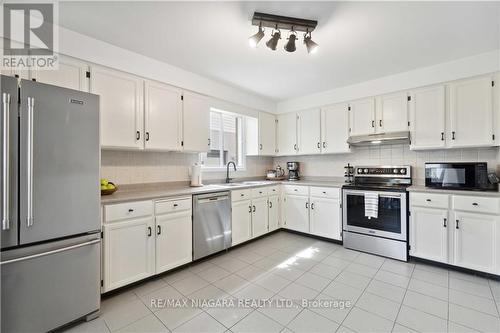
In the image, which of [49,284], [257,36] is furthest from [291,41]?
[49,284]

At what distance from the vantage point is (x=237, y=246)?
3.38 meters

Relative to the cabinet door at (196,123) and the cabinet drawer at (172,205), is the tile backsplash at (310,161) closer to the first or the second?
the cabinet door at (196,123)

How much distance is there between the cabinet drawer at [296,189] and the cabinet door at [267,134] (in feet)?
2.71

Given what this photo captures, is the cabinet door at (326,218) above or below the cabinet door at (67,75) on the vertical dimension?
below

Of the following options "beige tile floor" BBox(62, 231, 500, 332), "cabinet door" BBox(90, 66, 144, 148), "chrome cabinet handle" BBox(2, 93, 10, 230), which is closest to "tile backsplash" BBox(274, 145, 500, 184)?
"beige tile floor" BBox(62, 231, 500, 332)

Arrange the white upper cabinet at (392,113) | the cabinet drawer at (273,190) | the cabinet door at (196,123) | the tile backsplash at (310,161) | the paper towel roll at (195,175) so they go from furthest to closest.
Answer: the cabinet drawer at (273,190) → the paper towel roll at (195,175) → the white upper cabinet at (392,113) → the cabinet door at (196,123) → the tile backsplash at (310,161)

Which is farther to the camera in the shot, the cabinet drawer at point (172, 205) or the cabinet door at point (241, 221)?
the cabinet door at point (241, 221)

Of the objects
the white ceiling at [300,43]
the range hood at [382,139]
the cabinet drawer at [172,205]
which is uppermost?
the white ceiling at [300,43]

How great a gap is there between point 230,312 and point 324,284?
3.39 ft

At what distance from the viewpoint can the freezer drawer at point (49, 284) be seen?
4.79 feet

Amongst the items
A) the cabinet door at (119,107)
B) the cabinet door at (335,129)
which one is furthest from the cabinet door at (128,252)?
the cabinet door at (335,129)

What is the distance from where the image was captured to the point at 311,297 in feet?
6.93

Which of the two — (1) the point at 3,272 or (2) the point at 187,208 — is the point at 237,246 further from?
(1) the point at 3,272

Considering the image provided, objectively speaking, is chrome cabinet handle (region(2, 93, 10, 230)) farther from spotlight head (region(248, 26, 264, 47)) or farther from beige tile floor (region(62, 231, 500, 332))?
spotlight head (region(248, 26, 264, 47))
